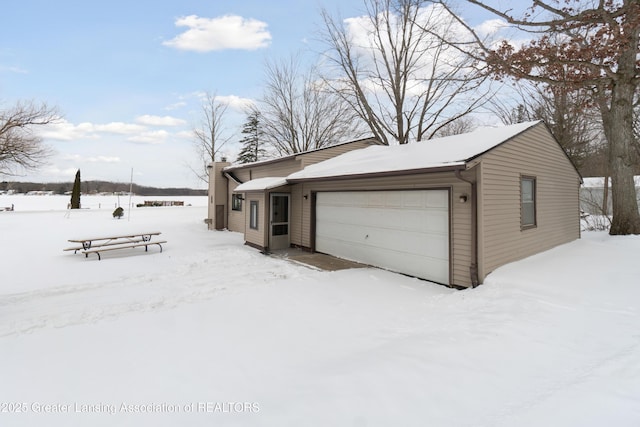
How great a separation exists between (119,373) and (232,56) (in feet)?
44.5

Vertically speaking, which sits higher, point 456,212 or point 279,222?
point 456,212

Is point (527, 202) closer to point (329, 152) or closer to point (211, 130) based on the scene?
point (329, 152)

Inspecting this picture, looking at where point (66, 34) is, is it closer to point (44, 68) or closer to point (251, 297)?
point (44, 68)

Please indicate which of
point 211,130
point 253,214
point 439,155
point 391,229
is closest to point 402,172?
point 439,155

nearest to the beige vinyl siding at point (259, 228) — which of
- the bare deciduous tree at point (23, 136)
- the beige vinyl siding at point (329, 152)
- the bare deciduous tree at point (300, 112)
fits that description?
the beige vinyl siding at point (329, 152)

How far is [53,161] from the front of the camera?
21672mm

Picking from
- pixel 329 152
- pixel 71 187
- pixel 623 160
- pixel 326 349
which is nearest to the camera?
pixel 326 349

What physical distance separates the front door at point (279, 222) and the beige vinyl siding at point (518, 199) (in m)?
7.06

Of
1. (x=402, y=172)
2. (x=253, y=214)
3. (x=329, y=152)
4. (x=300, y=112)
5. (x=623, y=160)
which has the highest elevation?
(x=300, y=112)

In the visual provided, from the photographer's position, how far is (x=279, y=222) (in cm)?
1098

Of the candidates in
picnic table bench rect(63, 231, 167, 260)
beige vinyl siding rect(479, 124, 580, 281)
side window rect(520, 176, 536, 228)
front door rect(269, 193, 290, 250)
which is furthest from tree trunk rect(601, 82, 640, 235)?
picnic table bench rect(63, 231, 167, 260)

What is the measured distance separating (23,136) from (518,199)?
29633 millimetres

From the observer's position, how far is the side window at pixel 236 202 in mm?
15133

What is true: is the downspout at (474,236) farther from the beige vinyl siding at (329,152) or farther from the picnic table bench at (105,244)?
the picnic table bench at (105,244)
